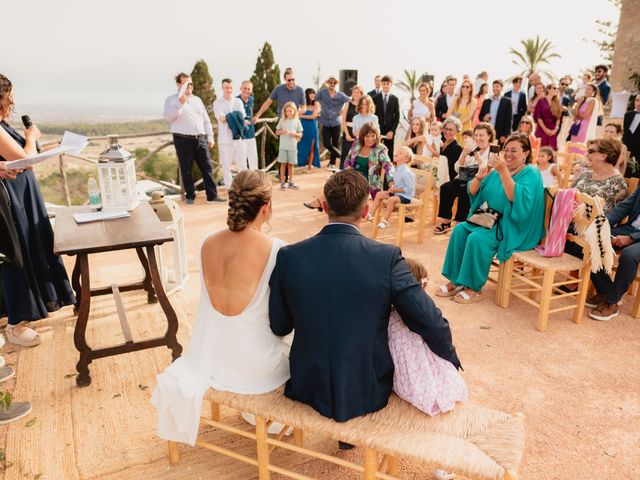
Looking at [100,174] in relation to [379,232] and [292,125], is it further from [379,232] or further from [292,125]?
[292,125]

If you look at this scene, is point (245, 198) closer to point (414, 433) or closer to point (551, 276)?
point (414, 433)

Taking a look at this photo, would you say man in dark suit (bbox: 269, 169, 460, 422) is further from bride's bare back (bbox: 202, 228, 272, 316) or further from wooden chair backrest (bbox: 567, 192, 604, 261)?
wooden chair backrest (bbox: 567, 192, 604, 261)

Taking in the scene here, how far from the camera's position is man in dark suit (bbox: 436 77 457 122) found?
8562 mm

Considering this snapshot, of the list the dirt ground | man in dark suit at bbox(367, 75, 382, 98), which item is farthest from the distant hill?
man in dark suit at bbox(367, 75, 382, 98)

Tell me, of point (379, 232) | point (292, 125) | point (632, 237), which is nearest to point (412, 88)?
point (292, 125)

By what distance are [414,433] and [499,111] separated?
7.76 meters

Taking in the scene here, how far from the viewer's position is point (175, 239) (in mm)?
4039

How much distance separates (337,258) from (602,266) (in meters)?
2.91

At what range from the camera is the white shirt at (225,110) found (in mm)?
7113

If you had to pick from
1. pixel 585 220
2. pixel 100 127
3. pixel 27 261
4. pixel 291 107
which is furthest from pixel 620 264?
pixel 100 127

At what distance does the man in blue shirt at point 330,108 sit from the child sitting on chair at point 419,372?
7157mm

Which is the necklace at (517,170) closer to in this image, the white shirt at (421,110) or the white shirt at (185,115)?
the white shirt at (185,115)

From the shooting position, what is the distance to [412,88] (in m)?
26.7

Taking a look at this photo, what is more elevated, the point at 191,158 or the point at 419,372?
the point at 191,158
